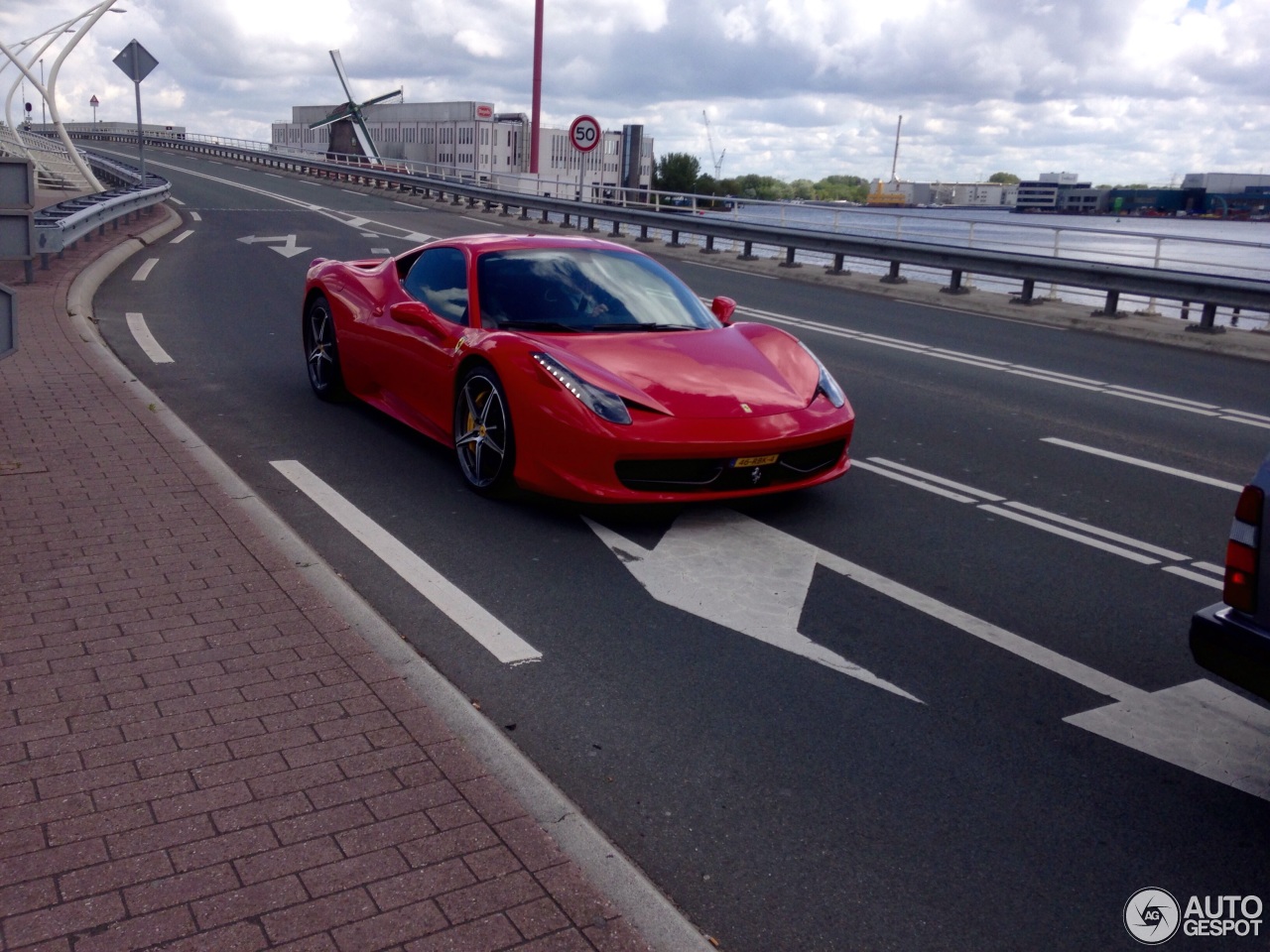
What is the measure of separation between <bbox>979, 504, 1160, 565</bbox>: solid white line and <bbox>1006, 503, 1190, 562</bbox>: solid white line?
0.29ft

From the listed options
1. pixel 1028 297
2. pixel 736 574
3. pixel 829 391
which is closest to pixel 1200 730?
pixel 736 574

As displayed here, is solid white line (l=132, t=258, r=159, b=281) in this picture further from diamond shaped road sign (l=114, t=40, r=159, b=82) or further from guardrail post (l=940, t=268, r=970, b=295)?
guardrail post (l=940, t=268, r=970, b=295)

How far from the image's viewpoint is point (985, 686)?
4.22 metres

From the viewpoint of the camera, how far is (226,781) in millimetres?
3230

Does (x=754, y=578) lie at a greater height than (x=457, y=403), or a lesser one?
lesser

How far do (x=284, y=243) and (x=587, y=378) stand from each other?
18.6 metres

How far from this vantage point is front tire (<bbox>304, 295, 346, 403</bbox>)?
28.2 feet

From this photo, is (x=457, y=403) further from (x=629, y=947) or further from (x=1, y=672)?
(x=629, y=947)

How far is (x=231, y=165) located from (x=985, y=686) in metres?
64.0

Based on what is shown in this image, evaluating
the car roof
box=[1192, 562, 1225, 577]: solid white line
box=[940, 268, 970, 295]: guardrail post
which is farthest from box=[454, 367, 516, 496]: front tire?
box=[940, 268, 970, 295]: guardrail post

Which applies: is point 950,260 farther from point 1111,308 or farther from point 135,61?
point 135,61

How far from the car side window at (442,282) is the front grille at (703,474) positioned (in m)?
1.67

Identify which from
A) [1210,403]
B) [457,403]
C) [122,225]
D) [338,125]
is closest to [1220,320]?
[1210,403]

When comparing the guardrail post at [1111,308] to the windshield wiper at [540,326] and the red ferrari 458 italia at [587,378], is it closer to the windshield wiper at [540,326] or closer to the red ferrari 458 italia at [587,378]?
the red ferrari 458 italia at [587,378]
